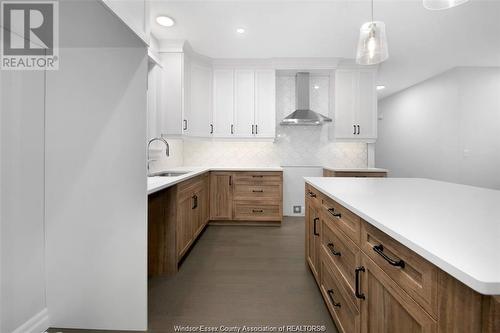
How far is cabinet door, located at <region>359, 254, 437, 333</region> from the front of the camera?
680 mm

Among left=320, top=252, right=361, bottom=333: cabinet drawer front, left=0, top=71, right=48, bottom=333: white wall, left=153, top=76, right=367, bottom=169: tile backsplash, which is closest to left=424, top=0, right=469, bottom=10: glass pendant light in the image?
left=320, top=252, right=361, bottom=333: cabinet drawer front

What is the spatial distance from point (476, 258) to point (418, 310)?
256 millimetres

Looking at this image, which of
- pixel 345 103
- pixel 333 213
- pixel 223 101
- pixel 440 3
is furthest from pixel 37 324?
pixel 345 103

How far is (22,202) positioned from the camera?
1.35 metres

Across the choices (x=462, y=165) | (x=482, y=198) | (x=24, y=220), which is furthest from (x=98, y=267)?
(x=462, y=165)

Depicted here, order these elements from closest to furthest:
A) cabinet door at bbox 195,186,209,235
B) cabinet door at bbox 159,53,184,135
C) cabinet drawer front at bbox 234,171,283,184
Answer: cabinet door at bbox 195,186,209,235
cabinet door at bbox 159,53,184,135
cabinet drawer front at bbox 234,171,283,184

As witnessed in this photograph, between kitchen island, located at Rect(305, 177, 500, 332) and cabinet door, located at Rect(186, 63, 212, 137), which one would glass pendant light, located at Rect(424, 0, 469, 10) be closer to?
kitchen island, located at Rect(305, 177, 500, 332)

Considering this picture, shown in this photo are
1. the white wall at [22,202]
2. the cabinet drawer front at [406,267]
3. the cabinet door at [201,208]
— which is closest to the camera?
the cabinet drawer front at [406,267]

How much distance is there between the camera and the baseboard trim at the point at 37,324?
1.35m

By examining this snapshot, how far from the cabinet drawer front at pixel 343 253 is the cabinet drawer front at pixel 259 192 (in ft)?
6.89

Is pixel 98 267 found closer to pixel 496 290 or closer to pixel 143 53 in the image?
pixel 143 53

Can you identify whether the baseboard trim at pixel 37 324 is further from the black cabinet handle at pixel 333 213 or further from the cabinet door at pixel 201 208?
the black cabinet handle at pixel 333 213

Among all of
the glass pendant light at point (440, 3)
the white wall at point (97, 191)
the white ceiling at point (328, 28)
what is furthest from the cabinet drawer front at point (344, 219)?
the white ceiling at point (328, 28)

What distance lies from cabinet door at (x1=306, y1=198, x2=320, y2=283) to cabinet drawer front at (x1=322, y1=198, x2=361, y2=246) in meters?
0.31
